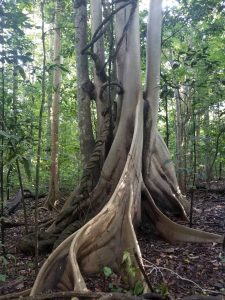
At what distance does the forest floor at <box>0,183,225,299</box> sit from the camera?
11.6 ft

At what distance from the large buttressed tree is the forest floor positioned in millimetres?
238

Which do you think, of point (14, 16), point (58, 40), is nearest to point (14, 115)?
point (14, 16)

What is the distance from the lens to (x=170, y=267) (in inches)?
162

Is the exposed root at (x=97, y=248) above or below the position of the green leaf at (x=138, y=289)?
above

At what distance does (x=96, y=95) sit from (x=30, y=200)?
569 centimetres

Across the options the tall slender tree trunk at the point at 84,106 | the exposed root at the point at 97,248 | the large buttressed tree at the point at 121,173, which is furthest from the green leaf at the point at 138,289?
the tall slender tree trunk at the point at 84,106

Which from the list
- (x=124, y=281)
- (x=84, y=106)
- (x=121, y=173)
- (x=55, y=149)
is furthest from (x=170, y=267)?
(x=55, y=149)

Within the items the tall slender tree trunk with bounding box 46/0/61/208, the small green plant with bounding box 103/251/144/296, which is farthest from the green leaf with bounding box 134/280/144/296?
the tall slender tree trunk with bounding box 46/0/61/208

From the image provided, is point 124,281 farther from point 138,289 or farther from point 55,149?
point 55,149

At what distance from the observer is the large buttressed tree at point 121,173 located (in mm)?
4258

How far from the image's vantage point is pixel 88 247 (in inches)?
164

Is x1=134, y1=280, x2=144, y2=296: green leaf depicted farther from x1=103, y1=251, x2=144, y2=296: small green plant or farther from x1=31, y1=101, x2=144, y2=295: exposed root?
x1=31, y1=101, x2=144, y2=295: exposed root

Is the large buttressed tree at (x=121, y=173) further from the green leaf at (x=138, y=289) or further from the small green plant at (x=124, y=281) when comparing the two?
the green leaf at (x=138, y=289)

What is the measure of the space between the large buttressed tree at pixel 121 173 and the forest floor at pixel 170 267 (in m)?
0.24
